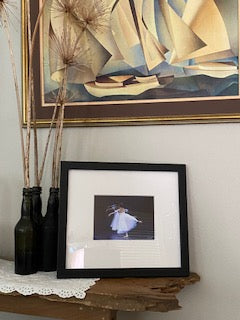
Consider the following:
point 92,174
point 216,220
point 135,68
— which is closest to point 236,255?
point 216,220

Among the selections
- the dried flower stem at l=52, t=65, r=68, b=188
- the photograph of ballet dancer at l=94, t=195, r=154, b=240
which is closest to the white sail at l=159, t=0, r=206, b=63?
the dried flower stem at l=52, t=65, r=68, b=188

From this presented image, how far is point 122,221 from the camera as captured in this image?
1.33 metres

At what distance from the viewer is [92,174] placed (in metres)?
1.33

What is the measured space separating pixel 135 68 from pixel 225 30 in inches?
10.7

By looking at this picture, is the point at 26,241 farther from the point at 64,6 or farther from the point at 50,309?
the point at 64,6

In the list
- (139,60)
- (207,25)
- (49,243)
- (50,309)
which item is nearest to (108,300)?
(50,309)

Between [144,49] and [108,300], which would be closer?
[108,300]

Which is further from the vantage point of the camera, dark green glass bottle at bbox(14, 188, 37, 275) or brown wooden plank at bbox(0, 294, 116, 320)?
dark green glass bottle at bbox(14, 188, 37, 275)

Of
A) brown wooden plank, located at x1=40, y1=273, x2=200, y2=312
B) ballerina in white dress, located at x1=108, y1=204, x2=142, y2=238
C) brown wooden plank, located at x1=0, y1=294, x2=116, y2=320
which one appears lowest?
brown wooden plank, located at x1=0, y1=294, x2=116, y2=320

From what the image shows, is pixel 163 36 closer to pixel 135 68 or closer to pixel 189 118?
pixel 135 68

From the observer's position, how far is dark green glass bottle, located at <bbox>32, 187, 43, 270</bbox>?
4.46ft

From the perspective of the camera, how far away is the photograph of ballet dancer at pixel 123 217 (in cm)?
132

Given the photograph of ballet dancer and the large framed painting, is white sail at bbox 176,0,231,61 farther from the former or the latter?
the photograph of ballet dancer

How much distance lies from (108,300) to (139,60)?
26.5 inches
